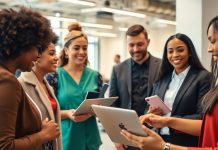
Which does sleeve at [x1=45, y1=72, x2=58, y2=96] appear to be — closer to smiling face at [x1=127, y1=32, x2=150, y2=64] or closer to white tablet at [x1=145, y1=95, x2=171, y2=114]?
smiling face at [x1=127, y1=32, x2=150, y2=64]

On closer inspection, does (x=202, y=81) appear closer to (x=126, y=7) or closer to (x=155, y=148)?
(x=155, y=148)

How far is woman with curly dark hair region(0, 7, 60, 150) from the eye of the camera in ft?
4.15

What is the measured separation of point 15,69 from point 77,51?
52.4 inches

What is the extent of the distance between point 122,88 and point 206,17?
58.8 inches

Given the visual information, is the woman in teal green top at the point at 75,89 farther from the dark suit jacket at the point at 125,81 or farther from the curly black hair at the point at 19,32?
the curly black hair at the point at 19,32

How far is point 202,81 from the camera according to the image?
225cm

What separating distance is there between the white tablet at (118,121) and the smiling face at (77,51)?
1033 mm

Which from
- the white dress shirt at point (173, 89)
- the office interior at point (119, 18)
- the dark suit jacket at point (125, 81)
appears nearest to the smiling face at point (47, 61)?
the office interior at point (119, 18)

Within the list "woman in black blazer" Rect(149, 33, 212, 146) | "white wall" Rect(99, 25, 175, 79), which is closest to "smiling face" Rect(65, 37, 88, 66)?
"woman in black blazer" Rect(149, 33, 212, 146)

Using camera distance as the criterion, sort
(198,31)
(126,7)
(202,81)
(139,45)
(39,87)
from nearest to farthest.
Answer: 1. (39,87)
2. (202,81)
3. (139,45)
4. (198,31)
5. (126,7)


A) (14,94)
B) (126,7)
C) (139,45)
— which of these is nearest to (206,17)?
(139,45)

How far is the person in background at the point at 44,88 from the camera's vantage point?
6.66 ft

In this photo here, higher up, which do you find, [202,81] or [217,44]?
[217,44]

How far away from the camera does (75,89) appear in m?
2.64
